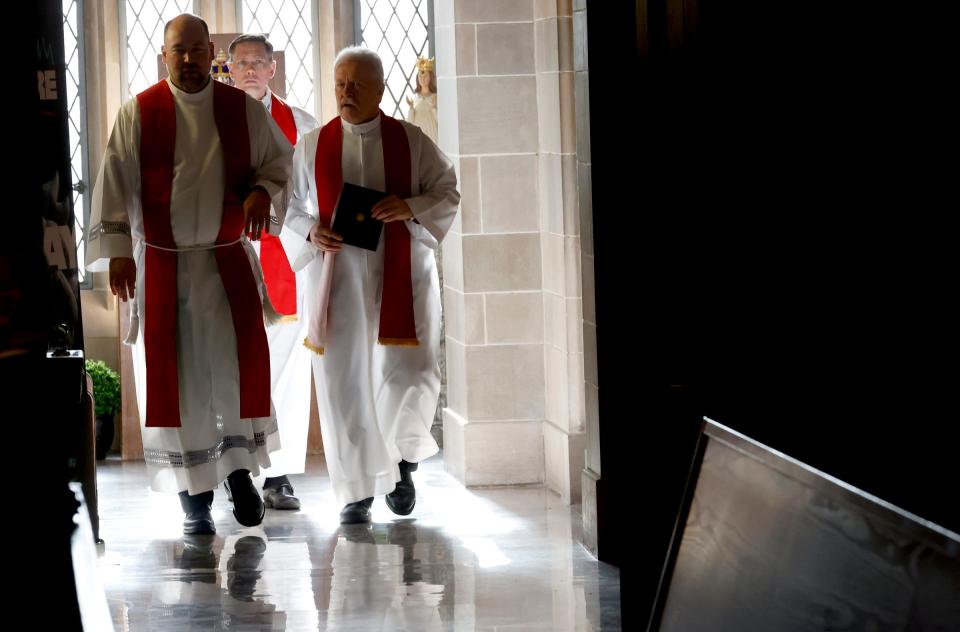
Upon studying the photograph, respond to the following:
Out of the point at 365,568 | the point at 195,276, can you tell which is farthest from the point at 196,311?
the point at 365,568

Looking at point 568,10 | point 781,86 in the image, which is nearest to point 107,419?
point 568,10

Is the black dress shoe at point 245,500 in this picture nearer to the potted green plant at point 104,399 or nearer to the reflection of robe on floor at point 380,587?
the reflection of robe on floor at point 380,587

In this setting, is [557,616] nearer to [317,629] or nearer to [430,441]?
[317,629]

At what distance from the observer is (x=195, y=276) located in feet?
20.3

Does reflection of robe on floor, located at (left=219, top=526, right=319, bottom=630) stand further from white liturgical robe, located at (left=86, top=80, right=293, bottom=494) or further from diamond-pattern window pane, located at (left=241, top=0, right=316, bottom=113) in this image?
diamond-pattern window pane, located at (left=241, top=0, right=316, bottom=113)

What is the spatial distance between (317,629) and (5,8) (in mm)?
2761

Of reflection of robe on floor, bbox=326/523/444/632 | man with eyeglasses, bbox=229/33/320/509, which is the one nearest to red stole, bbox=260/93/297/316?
man with eyeglasses, bbox=229/33/320/509

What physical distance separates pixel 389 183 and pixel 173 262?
3.32 feet

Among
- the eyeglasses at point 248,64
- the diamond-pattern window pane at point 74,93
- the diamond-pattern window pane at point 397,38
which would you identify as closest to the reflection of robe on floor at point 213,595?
the eyeglasses at point 248,64

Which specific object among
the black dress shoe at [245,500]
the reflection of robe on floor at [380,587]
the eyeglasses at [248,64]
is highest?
the eyeglasses at [248,64]

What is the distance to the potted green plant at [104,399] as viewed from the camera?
26.6 feet

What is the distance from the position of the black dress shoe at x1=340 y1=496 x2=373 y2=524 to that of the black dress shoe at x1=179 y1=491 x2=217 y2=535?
563 millimetres

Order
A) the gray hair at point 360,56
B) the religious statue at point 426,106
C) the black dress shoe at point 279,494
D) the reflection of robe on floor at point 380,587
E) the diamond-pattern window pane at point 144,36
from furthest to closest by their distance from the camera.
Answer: the diamond-pattern window pane at point 144,36, the religious statue at point 426,106, the black dress shoe at point 279,494, the gray hair at point 360,56, the reflection of robe on floor at point 380,587

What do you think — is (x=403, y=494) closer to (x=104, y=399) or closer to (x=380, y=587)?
(x=380, y=587)
